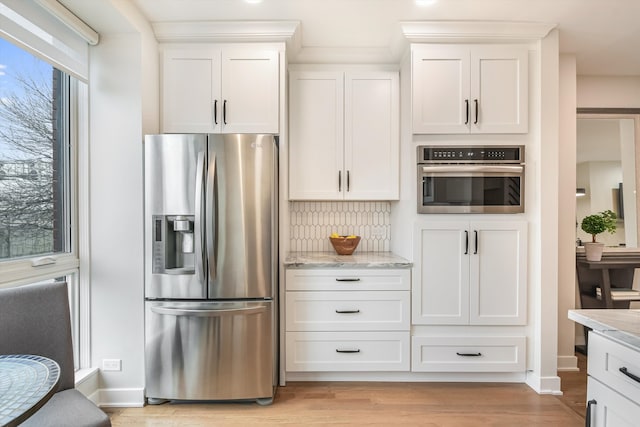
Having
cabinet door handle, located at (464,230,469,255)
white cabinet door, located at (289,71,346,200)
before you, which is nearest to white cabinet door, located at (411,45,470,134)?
white cabinet door, located at (289,71,346,200)

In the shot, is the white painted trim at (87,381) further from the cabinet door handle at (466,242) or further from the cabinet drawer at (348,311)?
the cabinet door handle at (466,242)

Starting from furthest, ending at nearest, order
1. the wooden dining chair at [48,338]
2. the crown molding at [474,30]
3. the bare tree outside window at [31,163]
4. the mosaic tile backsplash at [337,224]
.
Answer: the mosaic tile backsplash at [337,224] → the crown molding at [474,30] → the bare tree outside window at [31,163] → the wooden dining chair at [48,338]

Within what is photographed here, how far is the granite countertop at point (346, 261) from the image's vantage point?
2779 millimetres

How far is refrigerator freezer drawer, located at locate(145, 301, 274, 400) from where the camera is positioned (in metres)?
2.46

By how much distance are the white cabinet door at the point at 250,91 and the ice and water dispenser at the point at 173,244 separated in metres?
0.78

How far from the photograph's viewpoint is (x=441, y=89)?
2758mm

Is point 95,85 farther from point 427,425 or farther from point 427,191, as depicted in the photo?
point 427,425

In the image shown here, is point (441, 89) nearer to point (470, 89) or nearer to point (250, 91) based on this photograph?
point (470, 89)

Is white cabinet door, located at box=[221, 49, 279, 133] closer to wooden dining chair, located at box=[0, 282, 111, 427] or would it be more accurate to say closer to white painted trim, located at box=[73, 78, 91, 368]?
white painted trim, located at box=[73, 78, 91, 368]

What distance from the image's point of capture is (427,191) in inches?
108

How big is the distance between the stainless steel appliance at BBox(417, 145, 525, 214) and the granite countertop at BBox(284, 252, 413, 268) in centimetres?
47

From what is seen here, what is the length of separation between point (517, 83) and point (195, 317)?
2.74 meters

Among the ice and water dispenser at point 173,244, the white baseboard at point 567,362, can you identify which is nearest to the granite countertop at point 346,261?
the ice and water dispenser at point 173,244

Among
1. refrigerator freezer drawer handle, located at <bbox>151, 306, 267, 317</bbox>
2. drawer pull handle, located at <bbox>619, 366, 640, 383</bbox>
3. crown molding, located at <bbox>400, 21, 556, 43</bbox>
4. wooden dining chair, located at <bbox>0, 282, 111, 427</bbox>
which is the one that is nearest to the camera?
drawer pull handle, located at <bbox>619, 366, 640, 383</bbox>
